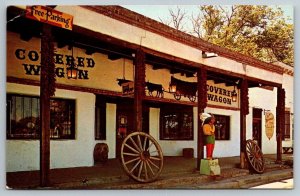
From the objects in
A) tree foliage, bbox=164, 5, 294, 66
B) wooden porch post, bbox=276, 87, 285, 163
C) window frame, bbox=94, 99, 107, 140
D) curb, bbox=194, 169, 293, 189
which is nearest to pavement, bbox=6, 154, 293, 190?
curb, bbox=194, 169, 293, 189

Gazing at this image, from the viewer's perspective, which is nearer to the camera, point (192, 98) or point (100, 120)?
point (100, 120)

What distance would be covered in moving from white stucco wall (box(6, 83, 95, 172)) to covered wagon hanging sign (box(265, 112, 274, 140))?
14.5ft

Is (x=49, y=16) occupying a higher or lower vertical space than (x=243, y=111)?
higher

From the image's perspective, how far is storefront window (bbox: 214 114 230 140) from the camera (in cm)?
1165

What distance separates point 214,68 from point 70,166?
3.79 meters

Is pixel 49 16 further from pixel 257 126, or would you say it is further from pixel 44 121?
pixel 257 126

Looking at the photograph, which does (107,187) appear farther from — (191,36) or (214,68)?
(214,68)

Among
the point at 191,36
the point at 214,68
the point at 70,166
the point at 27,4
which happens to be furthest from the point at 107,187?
the point at 214,68

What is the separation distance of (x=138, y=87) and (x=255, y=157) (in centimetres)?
352

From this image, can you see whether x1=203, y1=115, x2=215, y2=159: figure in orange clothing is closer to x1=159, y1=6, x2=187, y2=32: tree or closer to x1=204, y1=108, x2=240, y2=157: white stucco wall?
x1=159, y1=6, x2=187, y2=32: tree

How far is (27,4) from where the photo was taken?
6.15m

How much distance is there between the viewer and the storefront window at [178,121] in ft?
35.4

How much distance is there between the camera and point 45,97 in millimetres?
6082

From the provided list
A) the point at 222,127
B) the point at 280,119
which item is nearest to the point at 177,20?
the point at 280,119
